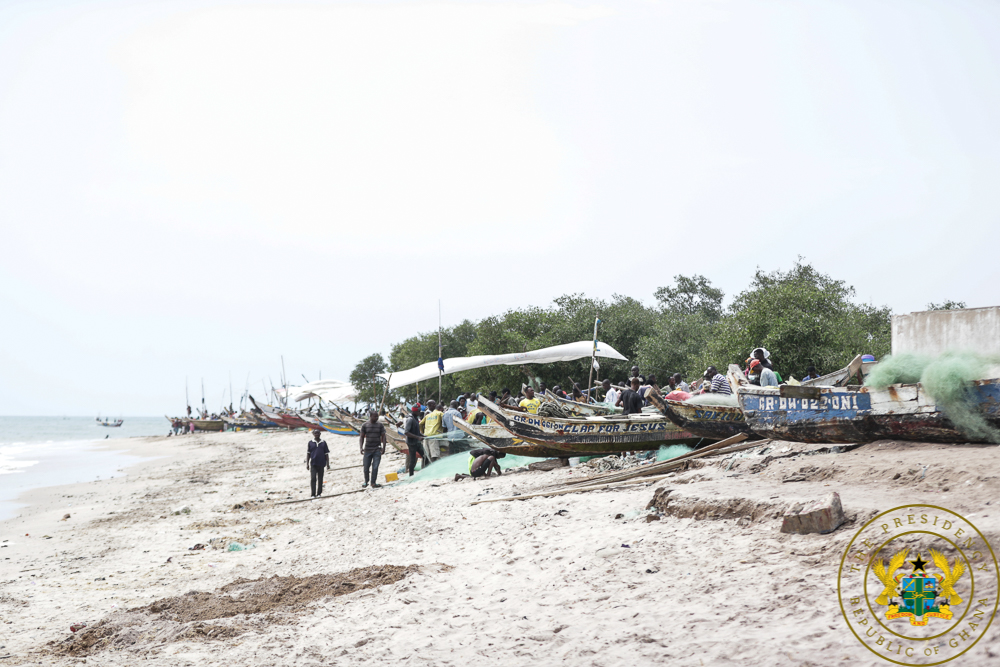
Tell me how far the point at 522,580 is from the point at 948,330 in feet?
28.9

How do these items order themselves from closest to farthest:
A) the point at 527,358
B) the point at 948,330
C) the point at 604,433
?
the point at 948,330, the point at 604,433, the point at 527,358

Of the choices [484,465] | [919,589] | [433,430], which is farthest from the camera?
[433,430]

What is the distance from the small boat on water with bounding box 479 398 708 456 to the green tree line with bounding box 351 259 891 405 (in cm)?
983

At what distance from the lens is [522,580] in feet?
20.8

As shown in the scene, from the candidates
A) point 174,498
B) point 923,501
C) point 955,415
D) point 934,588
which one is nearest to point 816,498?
point 923,501

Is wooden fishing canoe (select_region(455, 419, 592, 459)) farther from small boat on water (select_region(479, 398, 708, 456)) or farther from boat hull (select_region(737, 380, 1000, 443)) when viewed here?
boat hull (select_region(737, 380, 1000, 443))

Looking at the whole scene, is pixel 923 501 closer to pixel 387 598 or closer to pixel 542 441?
pixel 387 598

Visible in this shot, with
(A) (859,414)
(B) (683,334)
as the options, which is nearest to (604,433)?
(A) (859,414)

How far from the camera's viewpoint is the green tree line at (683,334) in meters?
24.6

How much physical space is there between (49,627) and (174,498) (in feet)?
40.8

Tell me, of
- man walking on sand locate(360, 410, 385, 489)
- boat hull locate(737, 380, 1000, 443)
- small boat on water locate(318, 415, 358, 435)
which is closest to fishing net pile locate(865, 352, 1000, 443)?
boat hull locate(737, 380, 1000, 443)

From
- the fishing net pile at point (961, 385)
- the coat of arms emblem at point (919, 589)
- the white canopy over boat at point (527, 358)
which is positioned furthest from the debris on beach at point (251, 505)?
the coat of arms emblem at point (919, 589)

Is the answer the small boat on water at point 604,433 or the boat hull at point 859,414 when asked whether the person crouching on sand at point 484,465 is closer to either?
the small boat on water at point 604,433

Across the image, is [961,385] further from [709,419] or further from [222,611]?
[222,611]
